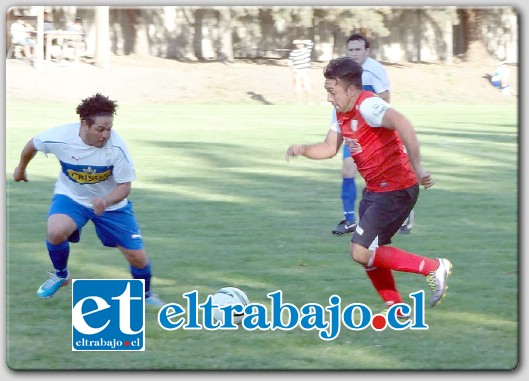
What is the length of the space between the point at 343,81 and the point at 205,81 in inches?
149

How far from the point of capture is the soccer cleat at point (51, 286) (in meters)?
8.07

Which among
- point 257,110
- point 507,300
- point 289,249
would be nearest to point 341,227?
point 289,249

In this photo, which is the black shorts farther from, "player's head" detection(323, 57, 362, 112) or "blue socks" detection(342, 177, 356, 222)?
"blue socks" detection(342, 177, 356, 222)

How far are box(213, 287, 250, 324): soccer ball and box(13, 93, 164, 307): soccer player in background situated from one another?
1.33 feet

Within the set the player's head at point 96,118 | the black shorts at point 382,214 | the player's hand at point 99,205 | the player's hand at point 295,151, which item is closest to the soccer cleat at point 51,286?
the player's hand at point 99,205

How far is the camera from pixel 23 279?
8.52 m

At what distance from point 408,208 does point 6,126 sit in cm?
249

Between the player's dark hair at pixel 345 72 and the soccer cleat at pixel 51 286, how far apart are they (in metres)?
2.25

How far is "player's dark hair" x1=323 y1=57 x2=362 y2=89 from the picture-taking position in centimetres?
742

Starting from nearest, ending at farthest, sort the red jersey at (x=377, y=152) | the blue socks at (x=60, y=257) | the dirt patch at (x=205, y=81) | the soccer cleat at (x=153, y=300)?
the red jersey at (x=377, y=152)
the soccer cleat at (x=153, y=300)
the blue socks at (x=60, y=257)
the dirt patch at (x=205, y=81)

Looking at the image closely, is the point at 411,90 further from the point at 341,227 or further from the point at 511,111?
the point at 511,111

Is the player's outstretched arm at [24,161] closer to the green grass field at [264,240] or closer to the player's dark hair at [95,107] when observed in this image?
the green grass field at [264,240]

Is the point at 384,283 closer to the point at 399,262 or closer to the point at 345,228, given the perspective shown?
the point at 399,262

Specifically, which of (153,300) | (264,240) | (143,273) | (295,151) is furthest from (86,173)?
(264,240)
